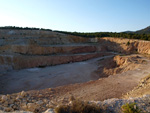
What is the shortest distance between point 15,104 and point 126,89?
5871mm

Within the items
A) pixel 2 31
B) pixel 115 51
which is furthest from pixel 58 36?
pixel 115 51

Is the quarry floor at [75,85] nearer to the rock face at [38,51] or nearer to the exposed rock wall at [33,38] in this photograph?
the rock face at [38,51]

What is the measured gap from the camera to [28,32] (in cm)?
2642

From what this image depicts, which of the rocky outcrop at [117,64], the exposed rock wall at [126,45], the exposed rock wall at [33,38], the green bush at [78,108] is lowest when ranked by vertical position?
the rocky outcrop at [117,64]

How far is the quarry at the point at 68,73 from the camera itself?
4613 mm

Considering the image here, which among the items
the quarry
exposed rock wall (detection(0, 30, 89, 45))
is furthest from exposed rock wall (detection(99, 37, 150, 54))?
exposed rock wall (detection(0, 30, 89, 45))

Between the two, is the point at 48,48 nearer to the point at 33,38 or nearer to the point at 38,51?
the point at 38,51

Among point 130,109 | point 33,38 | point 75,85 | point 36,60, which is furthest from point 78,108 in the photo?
point 33,38

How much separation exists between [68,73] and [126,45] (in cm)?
1528

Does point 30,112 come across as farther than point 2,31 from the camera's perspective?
No

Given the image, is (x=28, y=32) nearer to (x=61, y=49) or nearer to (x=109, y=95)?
(x=61, y=49)

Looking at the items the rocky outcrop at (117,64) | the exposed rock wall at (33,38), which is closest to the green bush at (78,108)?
the rocky outcrop at (117,64)

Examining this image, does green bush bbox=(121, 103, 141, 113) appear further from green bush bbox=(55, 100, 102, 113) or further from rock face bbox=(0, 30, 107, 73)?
rock face bbox=(0, 30, 107, 73)

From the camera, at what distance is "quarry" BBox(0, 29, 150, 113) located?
15.1 feet
